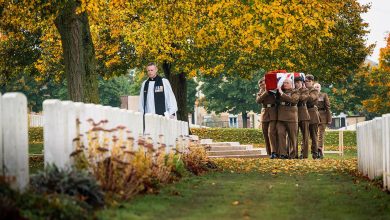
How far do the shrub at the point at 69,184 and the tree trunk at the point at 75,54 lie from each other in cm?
1163

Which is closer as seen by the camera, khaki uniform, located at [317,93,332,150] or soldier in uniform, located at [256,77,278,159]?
soldier in uniform, located at [256,77,278,159]

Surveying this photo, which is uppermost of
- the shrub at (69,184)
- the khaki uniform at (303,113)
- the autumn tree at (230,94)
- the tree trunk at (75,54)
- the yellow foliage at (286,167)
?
the autumn tree at (230,94)

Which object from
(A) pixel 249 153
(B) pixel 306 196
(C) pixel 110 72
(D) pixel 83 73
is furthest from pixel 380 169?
(C) pixel 110 72

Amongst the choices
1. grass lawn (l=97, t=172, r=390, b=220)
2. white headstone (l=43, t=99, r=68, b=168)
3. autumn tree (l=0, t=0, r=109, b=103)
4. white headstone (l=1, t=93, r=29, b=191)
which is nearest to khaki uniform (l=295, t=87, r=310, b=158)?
autumn tree (l=0, t=0, r=109, b=103)

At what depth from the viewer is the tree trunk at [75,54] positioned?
68.4 ft

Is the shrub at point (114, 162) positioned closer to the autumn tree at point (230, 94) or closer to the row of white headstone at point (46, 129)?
the row of white headstone at point (46, 129)

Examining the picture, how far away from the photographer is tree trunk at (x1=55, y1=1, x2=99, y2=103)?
68.4 feet

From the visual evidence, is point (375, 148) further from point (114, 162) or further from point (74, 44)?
point (74, 44)

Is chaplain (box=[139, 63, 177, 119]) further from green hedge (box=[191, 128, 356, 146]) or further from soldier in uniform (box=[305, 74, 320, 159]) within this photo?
green hedge (box=[191, 128, 356, 146])

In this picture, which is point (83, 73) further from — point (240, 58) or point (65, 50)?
point (240, 58)

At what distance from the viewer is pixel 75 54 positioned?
20.9 m

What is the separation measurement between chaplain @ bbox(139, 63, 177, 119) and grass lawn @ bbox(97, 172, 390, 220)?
316cm

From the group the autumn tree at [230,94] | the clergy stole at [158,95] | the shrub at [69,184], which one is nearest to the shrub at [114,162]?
the shrub at [69,184]

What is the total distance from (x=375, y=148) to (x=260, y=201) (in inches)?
141
